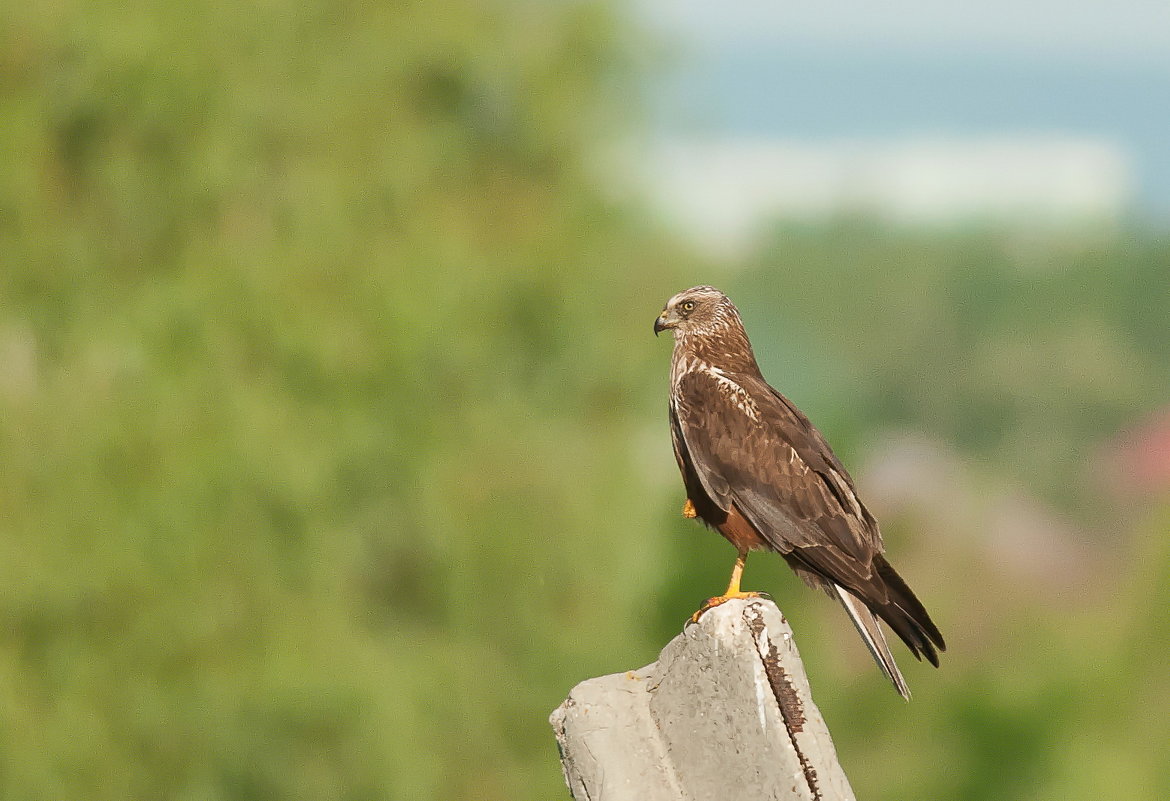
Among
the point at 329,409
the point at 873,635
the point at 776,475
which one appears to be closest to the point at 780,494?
the point at 776,475

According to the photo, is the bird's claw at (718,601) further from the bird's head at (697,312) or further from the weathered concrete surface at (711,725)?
the bird's head at (697,312)

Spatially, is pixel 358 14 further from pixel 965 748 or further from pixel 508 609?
pixel 965 748

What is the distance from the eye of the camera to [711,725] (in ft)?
15.5

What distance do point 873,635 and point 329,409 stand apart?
1157cm

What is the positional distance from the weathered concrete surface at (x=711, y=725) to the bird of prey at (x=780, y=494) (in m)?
0.65

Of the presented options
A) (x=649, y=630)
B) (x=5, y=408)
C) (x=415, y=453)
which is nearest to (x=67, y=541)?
(x=5, y=408)

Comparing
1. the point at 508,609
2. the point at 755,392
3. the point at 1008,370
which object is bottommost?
the point at 755,392

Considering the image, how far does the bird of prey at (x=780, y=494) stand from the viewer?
568 centimetres

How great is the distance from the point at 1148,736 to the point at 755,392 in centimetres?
3282

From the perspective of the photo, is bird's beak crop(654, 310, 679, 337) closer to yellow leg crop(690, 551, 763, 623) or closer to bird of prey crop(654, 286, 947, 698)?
bird of prey crop(654, 286, 947, 698)

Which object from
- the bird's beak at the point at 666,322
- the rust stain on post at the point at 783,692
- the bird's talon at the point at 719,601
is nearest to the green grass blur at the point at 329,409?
the bird's beak at the point at 666,322

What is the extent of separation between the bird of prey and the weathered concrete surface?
2.15 feet

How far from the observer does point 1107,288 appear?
111 metres

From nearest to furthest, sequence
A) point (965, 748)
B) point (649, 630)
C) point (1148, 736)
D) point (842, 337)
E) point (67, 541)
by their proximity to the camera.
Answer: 1. point (67, 541)
2. point (649, 630)
3. point (965, 748)
4. point (1148, 736)
5. point (842, 337)
